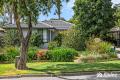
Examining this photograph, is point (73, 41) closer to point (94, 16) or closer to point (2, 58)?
point (94, 16)

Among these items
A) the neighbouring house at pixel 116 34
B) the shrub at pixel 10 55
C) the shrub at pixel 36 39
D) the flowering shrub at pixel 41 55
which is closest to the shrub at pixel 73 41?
the shrub at pixel 36 39

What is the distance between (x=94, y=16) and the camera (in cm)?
4822

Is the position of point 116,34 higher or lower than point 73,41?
lower

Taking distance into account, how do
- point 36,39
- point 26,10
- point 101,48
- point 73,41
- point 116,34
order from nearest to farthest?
point 26,10
point 101,48
point 73,41
point 36,39
point 116,34

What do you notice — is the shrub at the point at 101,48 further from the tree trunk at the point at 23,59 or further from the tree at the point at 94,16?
the tree at the point at 94,16

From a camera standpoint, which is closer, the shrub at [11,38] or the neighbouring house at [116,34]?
the shrub at [11,38]

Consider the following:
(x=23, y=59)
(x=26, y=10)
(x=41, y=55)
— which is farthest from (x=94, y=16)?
(x=26, y=10)

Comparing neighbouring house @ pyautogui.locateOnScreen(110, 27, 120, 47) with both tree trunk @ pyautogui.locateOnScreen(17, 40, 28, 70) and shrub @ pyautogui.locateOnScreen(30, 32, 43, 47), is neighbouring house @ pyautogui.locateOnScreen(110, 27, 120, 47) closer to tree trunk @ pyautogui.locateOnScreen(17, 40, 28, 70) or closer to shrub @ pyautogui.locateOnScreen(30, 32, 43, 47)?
shrub @ pyautogui.locateOnScreen(30, 32, 43, 47)

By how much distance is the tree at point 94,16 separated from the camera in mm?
47875

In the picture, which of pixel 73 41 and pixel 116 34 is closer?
pixel 73 41

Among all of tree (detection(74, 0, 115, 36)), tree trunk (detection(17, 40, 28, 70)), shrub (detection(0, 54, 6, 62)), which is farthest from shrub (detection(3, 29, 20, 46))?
tree trunk (detection(17, 40, 28, 70))

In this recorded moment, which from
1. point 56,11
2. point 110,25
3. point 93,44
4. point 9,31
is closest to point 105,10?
point 110,25

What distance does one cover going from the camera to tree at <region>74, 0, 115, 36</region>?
47.9 m

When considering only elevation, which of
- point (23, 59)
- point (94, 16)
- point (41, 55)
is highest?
point (94, 16)
